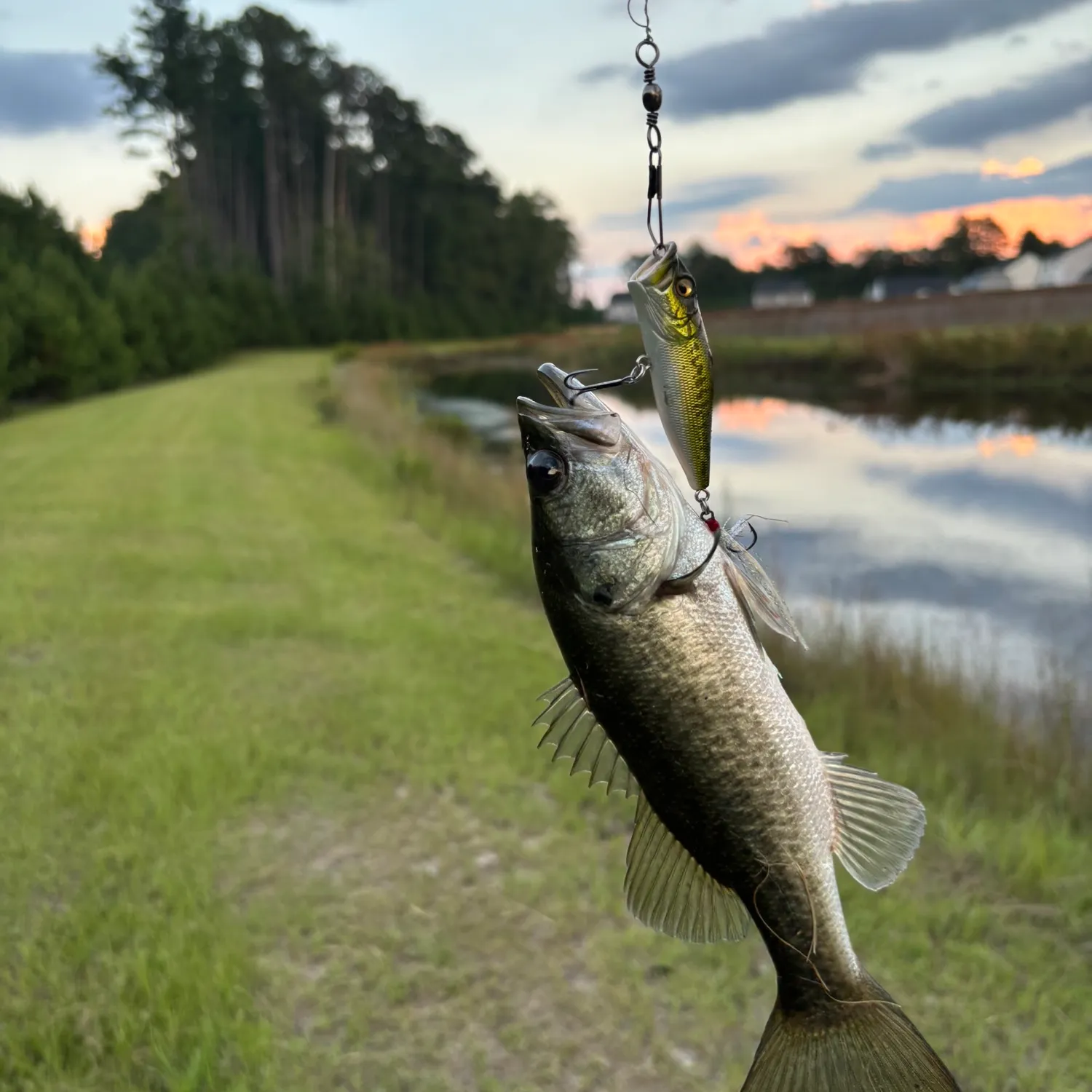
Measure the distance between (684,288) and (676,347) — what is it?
0.28 feet

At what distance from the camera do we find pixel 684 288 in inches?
56.0

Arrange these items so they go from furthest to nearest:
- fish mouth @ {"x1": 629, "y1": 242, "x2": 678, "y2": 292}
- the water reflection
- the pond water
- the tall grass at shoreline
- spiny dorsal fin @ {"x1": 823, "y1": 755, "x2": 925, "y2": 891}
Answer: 1. the water reflection
2. the pond water
3. the tall grass at shoreline
4. spiny dorsal fin @ {"x1": 823, "y1": 755, "x2": 925, "y2": 891}
5. fish mouth @ {"x1": 629, "y1": 242, "x2": 678, "y2": 292}

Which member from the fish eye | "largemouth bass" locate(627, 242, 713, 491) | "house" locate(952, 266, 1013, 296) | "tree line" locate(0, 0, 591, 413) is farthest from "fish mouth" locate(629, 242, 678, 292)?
"house" locate(952, 266, 1013, 296)

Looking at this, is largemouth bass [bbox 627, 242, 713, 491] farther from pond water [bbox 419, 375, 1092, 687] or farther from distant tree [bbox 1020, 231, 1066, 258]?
distant tree [bbox 1020, 231, 1066, 258]

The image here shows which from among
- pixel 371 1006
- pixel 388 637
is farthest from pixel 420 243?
pixel 371 1006

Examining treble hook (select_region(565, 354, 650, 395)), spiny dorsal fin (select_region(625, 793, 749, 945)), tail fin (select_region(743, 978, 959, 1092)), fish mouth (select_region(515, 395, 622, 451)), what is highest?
treble hook (select_region(565, 354, 650, 395))

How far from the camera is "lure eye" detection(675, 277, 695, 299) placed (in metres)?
1.42

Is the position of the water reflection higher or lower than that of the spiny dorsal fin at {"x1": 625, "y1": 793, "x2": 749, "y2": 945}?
lower

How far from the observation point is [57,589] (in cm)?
887

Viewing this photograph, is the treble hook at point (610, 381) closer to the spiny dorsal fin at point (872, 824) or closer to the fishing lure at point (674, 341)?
the fishing lure at point (674, 341)

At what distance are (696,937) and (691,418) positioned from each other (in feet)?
2.83

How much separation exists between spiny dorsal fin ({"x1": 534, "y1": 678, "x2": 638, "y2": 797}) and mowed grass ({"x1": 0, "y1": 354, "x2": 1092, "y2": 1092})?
8.15ft

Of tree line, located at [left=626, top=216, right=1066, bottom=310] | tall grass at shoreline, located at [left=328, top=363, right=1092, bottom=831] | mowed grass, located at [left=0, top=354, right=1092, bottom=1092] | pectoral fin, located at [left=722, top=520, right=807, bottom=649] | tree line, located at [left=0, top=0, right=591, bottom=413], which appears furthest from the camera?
tree line, located at [left=626, top=216, right=1066, bottom=310]

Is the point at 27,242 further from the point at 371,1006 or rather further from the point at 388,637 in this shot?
the point at 371,1006
